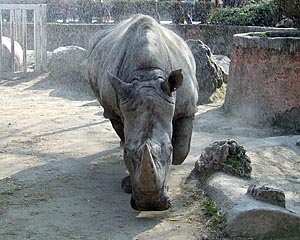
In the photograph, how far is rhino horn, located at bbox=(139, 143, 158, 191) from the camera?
4.89 m

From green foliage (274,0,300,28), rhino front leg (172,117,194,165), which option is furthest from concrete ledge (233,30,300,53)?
rhino front leg (172,117,194,165)

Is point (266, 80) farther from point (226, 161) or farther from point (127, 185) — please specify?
point (127, 185)

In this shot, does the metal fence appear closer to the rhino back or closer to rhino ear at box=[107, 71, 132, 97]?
the rhino back

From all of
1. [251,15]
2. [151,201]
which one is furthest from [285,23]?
[151,201]

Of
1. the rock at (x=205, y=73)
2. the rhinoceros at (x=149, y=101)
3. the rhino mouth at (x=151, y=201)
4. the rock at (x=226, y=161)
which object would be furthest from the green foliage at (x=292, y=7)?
the rhino mouth at (x=151, y=201)

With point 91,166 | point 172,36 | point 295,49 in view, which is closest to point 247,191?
point 172,36

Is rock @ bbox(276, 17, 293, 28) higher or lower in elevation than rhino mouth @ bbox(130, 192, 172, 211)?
higher

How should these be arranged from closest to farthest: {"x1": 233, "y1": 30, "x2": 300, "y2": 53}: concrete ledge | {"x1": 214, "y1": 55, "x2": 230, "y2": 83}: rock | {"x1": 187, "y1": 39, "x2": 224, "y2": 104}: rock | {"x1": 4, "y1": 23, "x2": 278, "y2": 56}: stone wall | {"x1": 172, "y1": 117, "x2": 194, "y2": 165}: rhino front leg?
{"x1": 172, "y1": 117, "x2": 194, "y2": 165}: rhino front leg, {"x1": 233, "y1": 30, "x2": 300, "y2": 53}: concrete ledge, {"x1": 187, "y1": 39, "x2": 224, "y2": 104}: rock, {"x1": 214, "y1": 55, "x2": 230, "y2": 83}: rock, {"x1": 4, "y1": 23, "x2": 278, "y2": 56}: stone wall

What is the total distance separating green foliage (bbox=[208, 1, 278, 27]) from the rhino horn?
1232cm

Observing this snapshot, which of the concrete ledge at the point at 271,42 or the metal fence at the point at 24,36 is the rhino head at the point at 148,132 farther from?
the metal fence at the point at 24,36

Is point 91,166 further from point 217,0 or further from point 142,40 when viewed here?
point 217,0

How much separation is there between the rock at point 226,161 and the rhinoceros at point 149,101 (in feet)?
1.40

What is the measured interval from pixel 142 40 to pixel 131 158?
4.72ft

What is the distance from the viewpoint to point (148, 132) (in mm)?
5277
